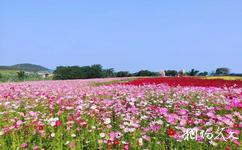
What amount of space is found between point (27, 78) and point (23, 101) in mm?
32403

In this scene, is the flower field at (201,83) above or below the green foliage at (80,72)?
below

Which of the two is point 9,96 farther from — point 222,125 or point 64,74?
point 64,74

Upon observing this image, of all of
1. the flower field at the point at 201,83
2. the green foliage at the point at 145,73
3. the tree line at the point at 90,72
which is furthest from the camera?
the green foliage at the point at 145,73

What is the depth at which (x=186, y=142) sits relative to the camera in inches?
212

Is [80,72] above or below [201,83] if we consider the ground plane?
above

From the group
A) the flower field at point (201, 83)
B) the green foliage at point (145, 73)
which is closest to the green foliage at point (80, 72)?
the green foliage at point (145, 73)

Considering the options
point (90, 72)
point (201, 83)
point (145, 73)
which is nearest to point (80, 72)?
point (90, 72)

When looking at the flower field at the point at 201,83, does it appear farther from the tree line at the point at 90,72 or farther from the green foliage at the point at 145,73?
the green foliage at the point at 145,73

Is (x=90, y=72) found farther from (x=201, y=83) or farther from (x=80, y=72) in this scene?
(x=201, y=83)

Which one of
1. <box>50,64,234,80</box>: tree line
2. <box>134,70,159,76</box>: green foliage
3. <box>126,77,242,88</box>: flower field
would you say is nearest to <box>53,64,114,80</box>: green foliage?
<box>50,64,234,80</box>: tree line

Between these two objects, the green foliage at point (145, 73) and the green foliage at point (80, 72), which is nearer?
the green foliage at point (80, 72)

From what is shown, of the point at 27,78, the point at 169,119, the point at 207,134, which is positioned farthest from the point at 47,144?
the point at 27,78

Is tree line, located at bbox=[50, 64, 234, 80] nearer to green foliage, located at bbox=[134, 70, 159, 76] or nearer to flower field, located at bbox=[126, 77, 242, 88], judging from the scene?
green foliage, located at bbox=[134, 70, 159, 76]

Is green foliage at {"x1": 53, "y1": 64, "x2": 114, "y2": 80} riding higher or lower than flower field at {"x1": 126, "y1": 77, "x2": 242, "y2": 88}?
higher
